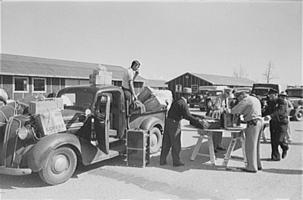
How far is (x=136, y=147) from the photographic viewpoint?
602 centimetres

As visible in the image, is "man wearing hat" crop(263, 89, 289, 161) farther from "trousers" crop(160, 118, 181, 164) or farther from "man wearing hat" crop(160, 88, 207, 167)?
"trousers" crop(160, 118, 181, 164)

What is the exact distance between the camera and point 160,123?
743 centimetres

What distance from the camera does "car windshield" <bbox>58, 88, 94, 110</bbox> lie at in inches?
227

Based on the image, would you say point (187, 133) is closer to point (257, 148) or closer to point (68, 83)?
point (257, 148)

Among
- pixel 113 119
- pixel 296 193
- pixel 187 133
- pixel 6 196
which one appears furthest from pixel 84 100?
pixel 187 133

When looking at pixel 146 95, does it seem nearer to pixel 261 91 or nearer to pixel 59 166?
pixel 59 166

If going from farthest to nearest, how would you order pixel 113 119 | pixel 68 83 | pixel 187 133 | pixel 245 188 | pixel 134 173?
pixel 68 83 → pixel 187 133 → pixel 113 119 → pixel 134 173 → pixel 245 188

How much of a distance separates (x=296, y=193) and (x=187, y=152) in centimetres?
346

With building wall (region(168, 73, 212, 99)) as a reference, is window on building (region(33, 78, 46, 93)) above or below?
below

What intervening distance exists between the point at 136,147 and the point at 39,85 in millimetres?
17009

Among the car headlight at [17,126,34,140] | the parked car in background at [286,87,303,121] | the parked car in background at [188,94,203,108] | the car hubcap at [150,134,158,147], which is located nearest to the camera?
the car headlight at [17,126,34,140]

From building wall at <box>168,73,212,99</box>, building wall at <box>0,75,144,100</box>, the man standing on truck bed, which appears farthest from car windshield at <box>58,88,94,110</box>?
building wall at <box>168,73,212,99</box>

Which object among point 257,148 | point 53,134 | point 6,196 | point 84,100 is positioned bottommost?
point 6,196

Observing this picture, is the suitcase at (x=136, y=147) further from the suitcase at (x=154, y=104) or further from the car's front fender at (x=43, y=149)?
the car's front fender at (x=43, y=149)
